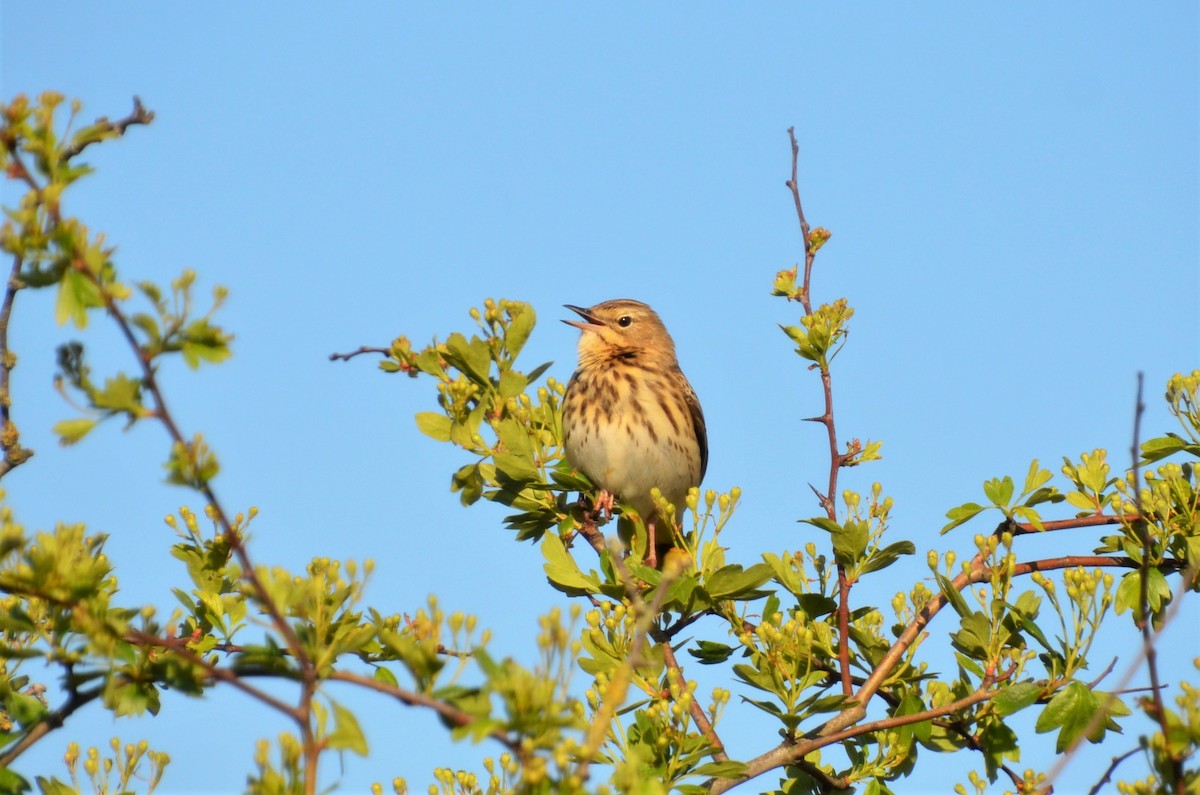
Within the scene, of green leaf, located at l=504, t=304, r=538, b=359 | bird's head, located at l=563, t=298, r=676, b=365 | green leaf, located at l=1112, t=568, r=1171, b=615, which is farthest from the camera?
bird's head, located at l=563, t=298, r=676, b=365

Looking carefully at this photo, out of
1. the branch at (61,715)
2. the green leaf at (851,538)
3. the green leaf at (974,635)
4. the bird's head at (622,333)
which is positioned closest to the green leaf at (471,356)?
the green leaf at (851,538)

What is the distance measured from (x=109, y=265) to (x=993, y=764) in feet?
11.9

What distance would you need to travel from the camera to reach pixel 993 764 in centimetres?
479

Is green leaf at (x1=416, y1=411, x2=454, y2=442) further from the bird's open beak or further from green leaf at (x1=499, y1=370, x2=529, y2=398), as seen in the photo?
the bird's open beak

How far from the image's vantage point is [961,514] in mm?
5188

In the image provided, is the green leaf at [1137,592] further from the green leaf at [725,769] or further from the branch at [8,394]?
the branch at [8,394]

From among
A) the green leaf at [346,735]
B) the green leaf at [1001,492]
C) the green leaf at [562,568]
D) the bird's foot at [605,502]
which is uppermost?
the bird's foot at [605,502]

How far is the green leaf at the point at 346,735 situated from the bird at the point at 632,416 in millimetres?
5524

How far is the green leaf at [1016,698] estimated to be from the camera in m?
4.54

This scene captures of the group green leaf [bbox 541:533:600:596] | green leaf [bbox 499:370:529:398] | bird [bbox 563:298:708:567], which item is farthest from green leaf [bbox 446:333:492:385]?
bird [bbox 563:298:708:567]

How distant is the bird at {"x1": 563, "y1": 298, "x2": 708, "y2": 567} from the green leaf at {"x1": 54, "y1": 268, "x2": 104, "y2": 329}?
5.67 meters

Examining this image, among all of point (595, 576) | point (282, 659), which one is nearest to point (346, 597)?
point (282, 659)

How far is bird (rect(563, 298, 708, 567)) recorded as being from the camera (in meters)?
9.07

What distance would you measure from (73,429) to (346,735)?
0.86 m
